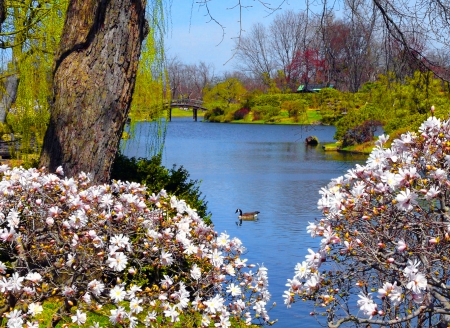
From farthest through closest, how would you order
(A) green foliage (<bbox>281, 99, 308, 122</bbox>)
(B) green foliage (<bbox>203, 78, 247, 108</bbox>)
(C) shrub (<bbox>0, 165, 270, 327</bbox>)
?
(B) green foliage (<bbox>203, 78, 247, 108</bbox>), (A) green foliage (<bbox>281, 99, 308, 122</bbox>), (C) shrub (<bbox>0, 165, 270, 327</bbox>)

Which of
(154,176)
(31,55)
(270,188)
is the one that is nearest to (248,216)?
(270,188)

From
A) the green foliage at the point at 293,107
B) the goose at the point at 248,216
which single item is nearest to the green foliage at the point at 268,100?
the green foliage at the point at 293,107

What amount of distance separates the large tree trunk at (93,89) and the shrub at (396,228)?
2.50m

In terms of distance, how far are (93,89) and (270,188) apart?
493 inches

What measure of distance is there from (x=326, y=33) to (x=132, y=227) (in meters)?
3.42

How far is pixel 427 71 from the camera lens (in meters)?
6.43

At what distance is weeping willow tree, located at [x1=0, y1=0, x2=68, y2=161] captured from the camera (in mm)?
7422

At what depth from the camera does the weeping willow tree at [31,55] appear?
7.42 meters

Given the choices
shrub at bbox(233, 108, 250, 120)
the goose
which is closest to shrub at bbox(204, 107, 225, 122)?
shrub at bbox(233, 108, 250, 120)

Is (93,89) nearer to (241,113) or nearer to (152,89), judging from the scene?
(152,89)

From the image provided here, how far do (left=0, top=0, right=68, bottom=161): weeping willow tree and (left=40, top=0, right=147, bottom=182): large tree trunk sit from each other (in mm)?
2002

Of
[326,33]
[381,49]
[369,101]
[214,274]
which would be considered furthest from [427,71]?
[369,101]

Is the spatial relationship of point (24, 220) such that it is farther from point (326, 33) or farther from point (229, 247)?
point (326, 33)

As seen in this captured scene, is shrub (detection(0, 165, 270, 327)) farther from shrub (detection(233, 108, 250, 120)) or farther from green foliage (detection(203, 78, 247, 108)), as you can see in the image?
green foliage (detection(203, 78, 247, 108))
